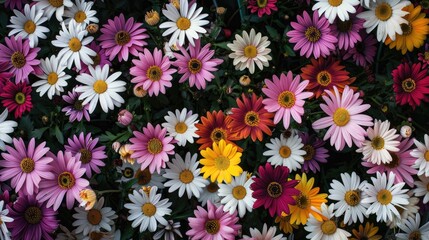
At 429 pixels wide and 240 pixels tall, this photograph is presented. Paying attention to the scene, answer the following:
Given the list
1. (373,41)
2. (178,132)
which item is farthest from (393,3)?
(178,132)

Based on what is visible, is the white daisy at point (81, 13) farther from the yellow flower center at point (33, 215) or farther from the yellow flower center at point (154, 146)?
the yellow flower center at point (33, 215)

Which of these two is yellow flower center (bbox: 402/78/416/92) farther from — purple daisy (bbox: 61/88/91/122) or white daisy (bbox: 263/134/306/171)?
purple daisy (bbox: 61/88/91/122)

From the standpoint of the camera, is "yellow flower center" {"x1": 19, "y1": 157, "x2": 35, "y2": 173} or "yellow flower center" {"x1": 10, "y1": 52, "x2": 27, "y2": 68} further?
"yellow flower center" {"x1": 10, "y1": 52, "x2": 27, "y2": 68}

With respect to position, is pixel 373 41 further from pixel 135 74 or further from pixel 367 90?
pixel 135 74

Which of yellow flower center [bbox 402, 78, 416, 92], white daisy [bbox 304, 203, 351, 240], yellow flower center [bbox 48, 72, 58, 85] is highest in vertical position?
yellow flower center [bbox 402, 78, 416, 92]

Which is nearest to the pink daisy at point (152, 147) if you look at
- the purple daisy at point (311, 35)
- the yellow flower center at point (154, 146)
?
the yellow flower center at point (154, 146)

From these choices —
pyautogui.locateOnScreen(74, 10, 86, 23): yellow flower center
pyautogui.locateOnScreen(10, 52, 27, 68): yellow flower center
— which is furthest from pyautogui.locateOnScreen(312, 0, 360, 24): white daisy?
pyautogui.locateOnScreen(10, 52, 27, 68): yellow flower center
